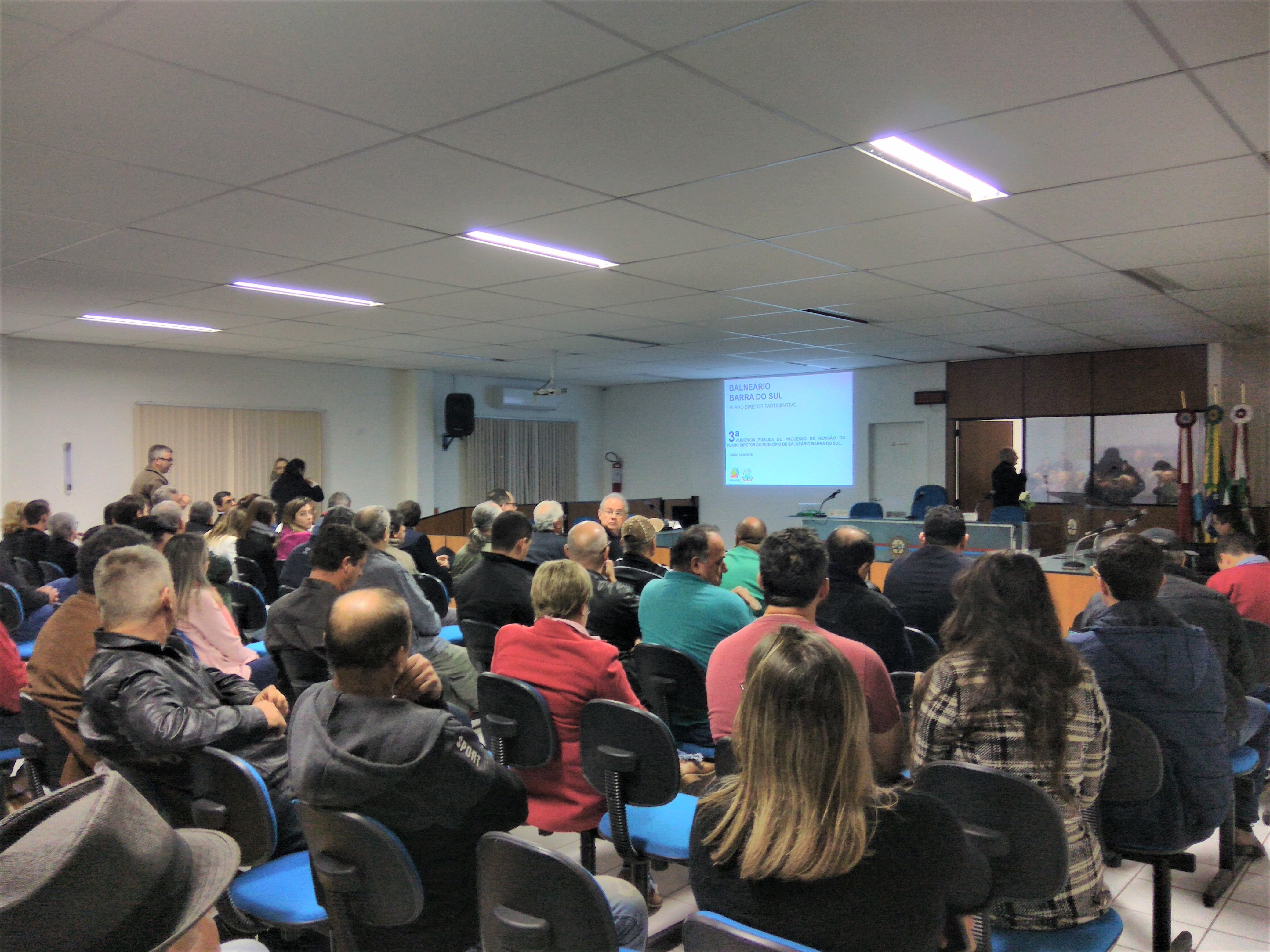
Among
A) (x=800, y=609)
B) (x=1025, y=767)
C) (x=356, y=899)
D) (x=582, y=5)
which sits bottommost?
(x=356, y=899)

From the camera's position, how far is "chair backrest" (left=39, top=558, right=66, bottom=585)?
5164 millimetres

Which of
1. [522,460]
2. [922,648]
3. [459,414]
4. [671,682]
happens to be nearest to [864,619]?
[922,648]

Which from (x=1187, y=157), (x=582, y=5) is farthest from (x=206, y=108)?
(x=1187, y=157)

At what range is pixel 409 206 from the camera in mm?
3768

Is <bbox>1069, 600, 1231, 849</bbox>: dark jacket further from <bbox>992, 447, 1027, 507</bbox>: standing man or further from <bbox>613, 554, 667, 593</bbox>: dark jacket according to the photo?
<bbox>992, 447, 1027, 507</bbox>: standing man

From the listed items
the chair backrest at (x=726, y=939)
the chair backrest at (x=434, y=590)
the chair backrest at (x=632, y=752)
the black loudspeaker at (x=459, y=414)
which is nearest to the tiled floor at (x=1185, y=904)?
the chair backrest at (x=632, y=752)

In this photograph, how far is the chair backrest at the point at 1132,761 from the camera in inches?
85.0

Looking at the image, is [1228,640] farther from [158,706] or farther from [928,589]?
[158,706]

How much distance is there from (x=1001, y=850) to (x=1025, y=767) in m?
0.22

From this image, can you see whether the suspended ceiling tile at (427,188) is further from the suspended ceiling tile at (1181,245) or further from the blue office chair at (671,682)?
the suspended ceiling tile at (1181,245)

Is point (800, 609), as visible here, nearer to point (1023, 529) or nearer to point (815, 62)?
point (815, 62)

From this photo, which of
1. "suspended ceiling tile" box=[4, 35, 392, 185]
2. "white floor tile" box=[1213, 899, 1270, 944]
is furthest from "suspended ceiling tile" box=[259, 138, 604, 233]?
"white floor tile" box=[1213, 899, 1270, 944]

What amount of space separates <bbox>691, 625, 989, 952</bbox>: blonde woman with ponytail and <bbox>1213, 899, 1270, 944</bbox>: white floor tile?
2070 millimetres

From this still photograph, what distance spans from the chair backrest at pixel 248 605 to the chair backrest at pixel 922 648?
11.5ft
